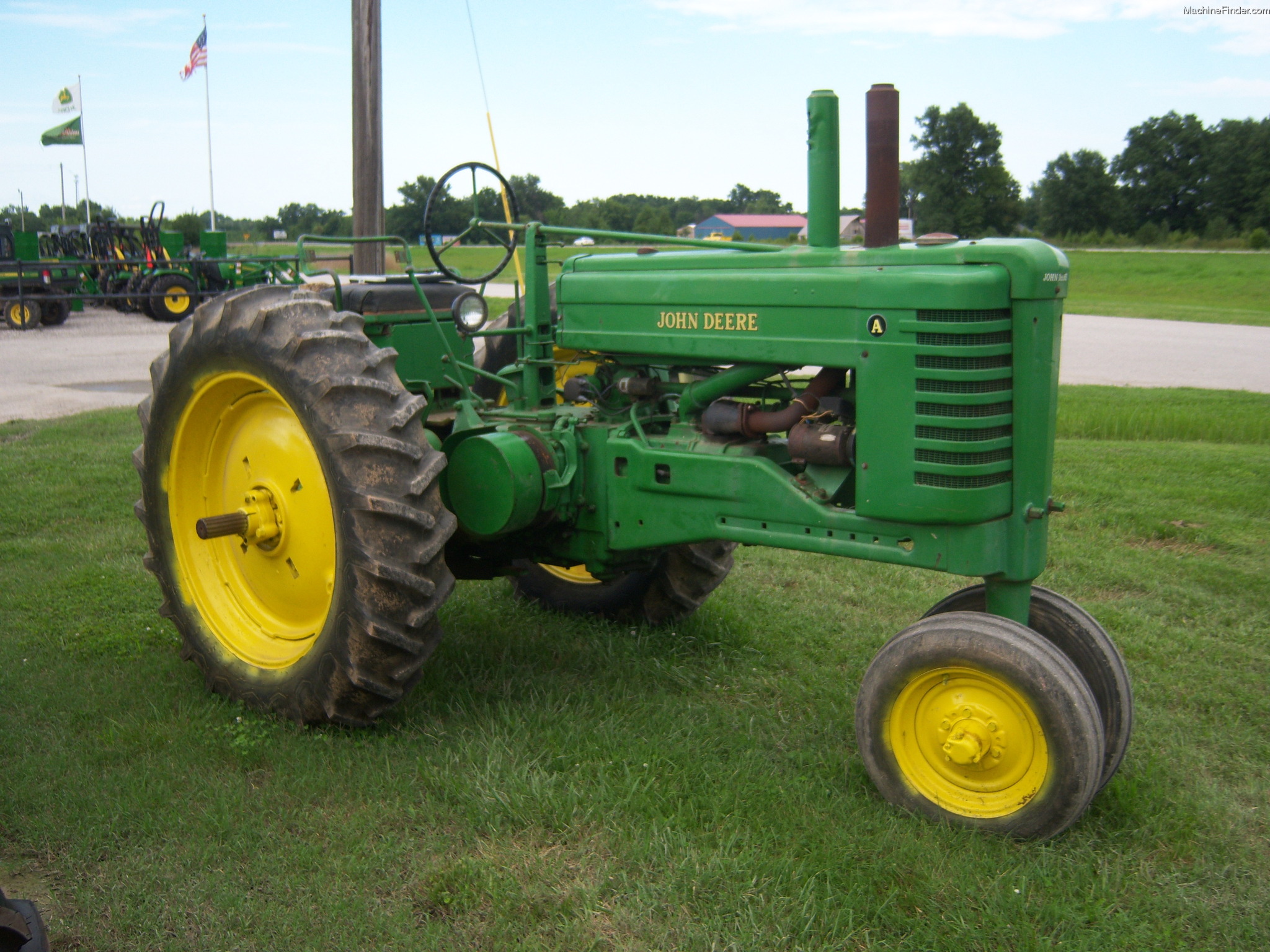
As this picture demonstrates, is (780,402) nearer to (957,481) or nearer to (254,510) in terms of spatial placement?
(957,481)

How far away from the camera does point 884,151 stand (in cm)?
305

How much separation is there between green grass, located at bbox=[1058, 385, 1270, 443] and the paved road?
178 cm

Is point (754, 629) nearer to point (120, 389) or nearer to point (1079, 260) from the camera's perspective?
point (120, 389)

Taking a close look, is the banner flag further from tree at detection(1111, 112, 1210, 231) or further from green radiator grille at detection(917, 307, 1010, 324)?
tree at detection(1111, 112, 1210, 231)

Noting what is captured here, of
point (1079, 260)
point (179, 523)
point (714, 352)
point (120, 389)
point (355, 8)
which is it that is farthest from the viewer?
point (1079, 260)

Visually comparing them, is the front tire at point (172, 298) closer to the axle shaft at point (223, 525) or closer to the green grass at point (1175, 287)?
the axle shaft at point (223, 525)

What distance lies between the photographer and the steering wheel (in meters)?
4.19

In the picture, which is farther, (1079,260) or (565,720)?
(1079,260)

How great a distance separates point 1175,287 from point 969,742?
30.4 metres

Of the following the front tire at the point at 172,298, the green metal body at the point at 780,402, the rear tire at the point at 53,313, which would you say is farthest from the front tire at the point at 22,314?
the green metal body at the point at 780,402

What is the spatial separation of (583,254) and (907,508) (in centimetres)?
166

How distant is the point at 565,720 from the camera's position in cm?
355

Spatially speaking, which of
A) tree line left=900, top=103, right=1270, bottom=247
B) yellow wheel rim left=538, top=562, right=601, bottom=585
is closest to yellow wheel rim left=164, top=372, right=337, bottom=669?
yellow wheel rim left=538, top=562, right=601, bottom=585

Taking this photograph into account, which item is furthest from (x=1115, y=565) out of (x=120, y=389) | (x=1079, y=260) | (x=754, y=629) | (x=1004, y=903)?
(x=1079, y=260)
